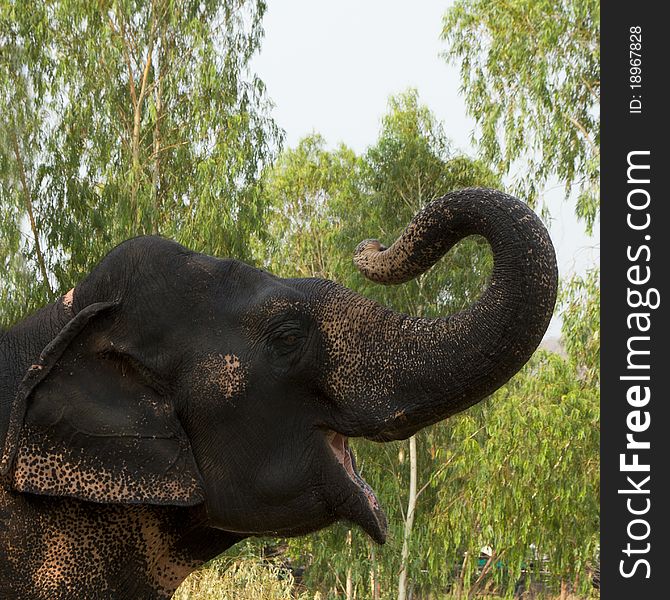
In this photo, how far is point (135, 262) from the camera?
1883 millimetres

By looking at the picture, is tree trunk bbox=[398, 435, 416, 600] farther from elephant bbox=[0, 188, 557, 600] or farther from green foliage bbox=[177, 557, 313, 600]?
elephant bbox=[0, 188, 557, 600]

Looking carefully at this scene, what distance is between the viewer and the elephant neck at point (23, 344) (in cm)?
184

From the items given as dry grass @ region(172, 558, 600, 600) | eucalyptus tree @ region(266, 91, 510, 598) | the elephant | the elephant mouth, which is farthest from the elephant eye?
eucalyptus tree @ region(266, 91, 510, 598)

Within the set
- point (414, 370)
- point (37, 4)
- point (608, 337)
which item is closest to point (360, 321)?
point (414, 370)

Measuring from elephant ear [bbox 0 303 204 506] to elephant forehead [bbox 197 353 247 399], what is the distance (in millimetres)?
74

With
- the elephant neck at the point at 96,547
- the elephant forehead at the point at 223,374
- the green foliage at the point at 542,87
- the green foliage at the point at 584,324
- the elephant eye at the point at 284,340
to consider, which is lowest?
A: the elephant neck at the point at 96,547

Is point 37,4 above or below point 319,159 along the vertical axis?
below

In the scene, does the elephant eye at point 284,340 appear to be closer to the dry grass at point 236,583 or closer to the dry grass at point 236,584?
the dry grass at point 236,583

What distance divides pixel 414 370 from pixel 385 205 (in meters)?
16.5

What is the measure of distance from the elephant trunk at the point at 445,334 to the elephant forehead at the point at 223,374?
16 cm

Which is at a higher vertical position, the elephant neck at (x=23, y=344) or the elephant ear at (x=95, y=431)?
the elephant neck at (x=23, y=344)

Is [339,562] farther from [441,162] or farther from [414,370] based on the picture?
[414,370]

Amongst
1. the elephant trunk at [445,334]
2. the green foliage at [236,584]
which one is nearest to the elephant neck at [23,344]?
the elephant trunk at [445,334]

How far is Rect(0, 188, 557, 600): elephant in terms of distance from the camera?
5.76 feet
